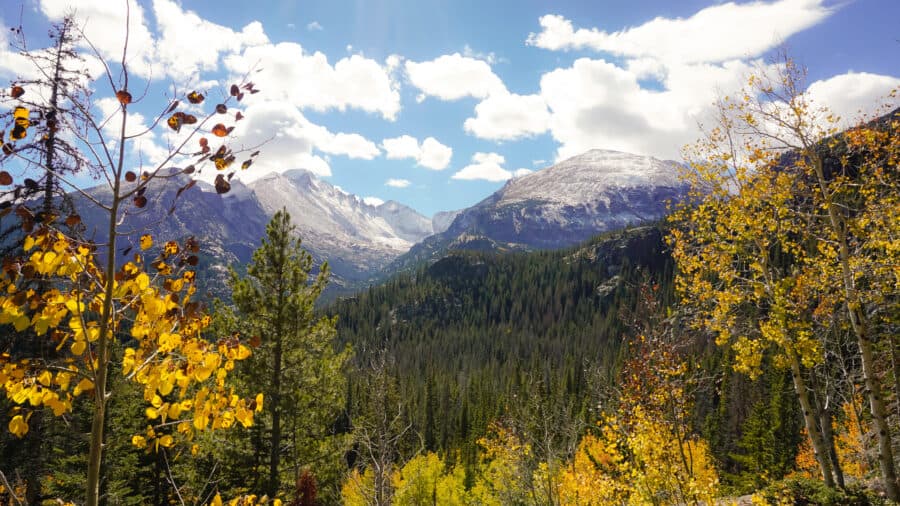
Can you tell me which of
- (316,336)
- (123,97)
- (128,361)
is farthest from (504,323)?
(123,97)

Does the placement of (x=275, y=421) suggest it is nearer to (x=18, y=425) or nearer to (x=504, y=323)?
(x=18, y=425)

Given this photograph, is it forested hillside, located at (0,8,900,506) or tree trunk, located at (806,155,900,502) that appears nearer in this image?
forested hillside, located at (0,8,900,506)

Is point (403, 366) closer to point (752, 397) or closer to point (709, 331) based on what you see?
point (752, 397)

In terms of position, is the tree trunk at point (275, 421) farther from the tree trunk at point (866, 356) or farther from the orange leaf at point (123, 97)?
the tree trunk at point (866, 356)

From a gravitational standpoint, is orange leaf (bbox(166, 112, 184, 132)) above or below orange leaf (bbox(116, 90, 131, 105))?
below

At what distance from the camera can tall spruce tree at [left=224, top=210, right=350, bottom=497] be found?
12.4m

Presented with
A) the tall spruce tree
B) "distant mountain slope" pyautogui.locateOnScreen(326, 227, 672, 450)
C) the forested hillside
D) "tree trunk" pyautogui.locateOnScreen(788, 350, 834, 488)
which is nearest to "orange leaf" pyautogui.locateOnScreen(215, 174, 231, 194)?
the forested hillside

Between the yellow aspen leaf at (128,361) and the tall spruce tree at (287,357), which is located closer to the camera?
the yellow aspen leaf at (128,361)

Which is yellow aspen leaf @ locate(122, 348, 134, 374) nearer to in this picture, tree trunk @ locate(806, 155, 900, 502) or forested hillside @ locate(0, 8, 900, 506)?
forested hillside @ locate(0, 8, 900, 506)

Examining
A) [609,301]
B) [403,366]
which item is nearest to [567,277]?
[609,301]

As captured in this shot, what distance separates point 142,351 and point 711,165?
12.4m

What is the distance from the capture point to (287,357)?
1270 cm

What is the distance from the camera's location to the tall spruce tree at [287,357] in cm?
1238

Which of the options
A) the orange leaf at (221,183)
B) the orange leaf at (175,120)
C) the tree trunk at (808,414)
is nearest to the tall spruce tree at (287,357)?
the orange leaf at (175,120)
